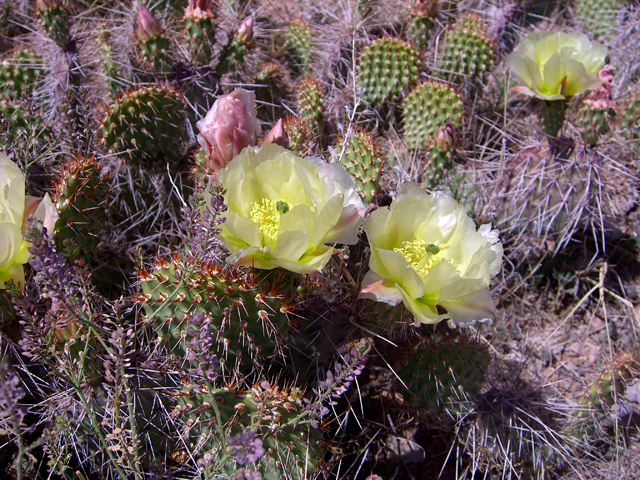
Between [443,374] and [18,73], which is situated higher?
[18,73]

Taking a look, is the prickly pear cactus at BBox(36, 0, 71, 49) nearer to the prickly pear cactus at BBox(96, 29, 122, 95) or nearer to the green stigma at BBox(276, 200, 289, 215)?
the prickly pear cactus at BBox(96, 29, 122, 95)

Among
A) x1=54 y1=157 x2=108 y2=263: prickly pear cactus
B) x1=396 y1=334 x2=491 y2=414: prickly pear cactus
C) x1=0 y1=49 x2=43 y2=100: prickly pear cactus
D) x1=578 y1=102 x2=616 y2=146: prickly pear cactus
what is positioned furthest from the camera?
x1=0 y1=49 x2=43 y2=100: prickly pear cactus

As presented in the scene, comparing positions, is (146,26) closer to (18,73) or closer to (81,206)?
(18,73)

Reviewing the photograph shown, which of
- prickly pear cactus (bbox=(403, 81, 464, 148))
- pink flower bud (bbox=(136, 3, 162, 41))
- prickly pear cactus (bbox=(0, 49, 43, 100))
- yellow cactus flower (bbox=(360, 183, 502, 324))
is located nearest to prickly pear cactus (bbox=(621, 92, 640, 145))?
prickly pear cactus (bbox=(403, 81, 464, 148))

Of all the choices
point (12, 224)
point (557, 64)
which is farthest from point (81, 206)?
point (557, 64)

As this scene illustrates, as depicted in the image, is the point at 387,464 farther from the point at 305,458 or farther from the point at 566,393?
the point at 566,393

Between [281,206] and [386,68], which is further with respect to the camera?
[386,68]

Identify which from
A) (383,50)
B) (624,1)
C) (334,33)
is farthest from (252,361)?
(624,1)
